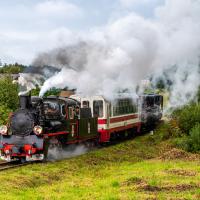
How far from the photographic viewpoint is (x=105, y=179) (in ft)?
51.7

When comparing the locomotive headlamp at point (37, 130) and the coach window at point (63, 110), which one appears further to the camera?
the coach window at point (63, 110)

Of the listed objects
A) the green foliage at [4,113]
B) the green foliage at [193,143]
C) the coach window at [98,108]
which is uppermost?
the coach window at [98,108]

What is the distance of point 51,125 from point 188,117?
11.7m

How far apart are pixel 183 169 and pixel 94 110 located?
12.0 meters

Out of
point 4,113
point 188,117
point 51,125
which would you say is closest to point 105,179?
point 51,125

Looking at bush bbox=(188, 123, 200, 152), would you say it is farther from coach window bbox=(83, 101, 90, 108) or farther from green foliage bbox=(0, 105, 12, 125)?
green foliage bbox=(0, 105, 12, 125)

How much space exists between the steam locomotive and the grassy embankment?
1.21 m

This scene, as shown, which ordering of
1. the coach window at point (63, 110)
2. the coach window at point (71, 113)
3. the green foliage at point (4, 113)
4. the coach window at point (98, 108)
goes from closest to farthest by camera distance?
the coach window at point (63, 110) → the coach window at point (71, 113) → the coach window at point (98, 108) → the green foliage at point (4, 113)

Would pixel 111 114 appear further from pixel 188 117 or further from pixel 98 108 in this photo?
pixel 188 117

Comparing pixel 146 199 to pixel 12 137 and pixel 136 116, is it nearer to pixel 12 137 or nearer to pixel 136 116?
pixel 12 137

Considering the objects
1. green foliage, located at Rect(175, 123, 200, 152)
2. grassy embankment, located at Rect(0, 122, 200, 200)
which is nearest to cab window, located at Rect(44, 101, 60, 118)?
grassy embankment, located at Rect(0, 122, 200, 200)

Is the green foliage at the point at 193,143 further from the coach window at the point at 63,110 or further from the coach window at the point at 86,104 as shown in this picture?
the coach window at the point at 63,110

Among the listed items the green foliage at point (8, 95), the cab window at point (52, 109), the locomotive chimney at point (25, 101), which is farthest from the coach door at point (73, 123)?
the green foliage at point (8, 95)

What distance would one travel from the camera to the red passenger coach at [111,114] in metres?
28.2
